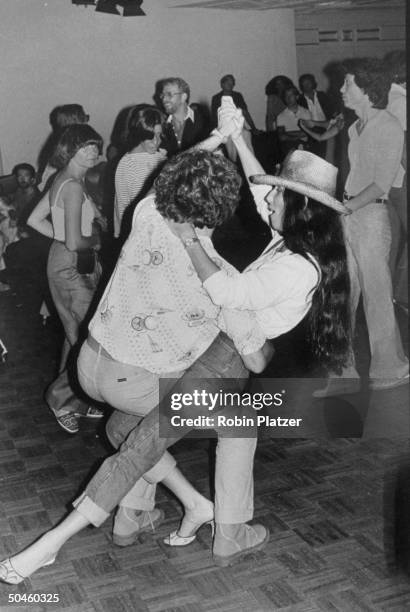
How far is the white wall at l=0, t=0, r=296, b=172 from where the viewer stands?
14.3 feet

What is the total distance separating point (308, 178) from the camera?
6.20ft

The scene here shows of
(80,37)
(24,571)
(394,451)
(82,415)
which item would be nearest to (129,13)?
(80,37)

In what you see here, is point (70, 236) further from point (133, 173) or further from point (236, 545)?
point (236, 545)

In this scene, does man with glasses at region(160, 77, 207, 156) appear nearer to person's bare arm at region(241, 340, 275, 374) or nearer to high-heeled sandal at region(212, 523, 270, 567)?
person's bare arm at region(241, 340, 275, 374)

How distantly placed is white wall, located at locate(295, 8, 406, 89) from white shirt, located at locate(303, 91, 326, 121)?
0.10 m

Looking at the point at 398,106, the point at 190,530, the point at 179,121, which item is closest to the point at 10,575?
the point at 190,530

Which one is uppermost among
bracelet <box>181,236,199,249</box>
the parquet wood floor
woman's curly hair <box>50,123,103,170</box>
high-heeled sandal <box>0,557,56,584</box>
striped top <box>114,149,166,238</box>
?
woman's curly hair <box>50,123,103,170</box>

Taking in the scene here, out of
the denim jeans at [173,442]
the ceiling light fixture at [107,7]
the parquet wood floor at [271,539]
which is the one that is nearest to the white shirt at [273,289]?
the denim jeans at [173,442]

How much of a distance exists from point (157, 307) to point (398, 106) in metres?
1.76

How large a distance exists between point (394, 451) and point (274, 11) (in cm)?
252

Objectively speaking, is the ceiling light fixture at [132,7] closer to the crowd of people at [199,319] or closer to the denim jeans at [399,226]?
the denim jeans at [399,226]

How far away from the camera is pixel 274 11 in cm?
409

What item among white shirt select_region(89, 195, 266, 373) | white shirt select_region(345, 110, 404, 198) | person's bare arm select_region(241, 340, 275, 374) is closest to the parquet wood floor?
person's bare arm select_region(241, 340, 275, 374)

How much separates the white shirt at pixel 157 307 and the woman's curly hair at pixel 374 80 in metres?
1.50
